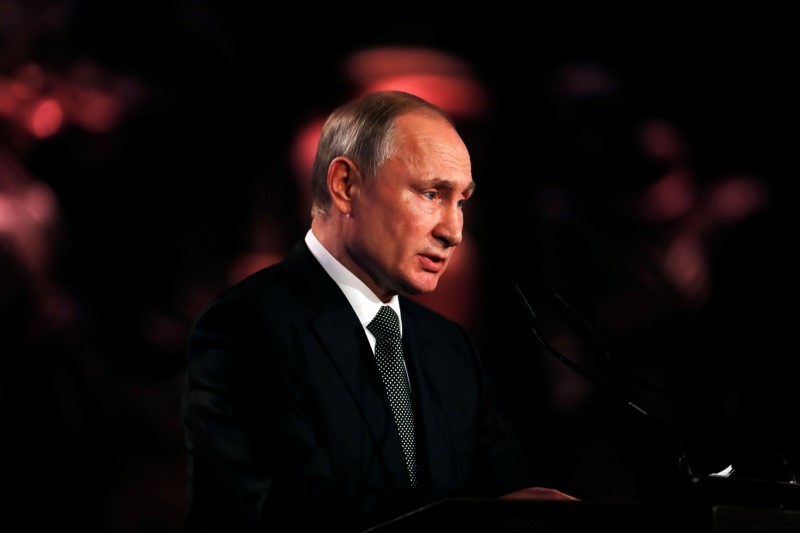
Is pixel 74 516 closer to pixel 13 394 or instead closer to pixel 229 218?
pixel 13 394

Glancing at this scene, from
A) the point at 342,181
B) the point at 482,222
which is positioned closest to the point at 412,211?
the point at 342,181

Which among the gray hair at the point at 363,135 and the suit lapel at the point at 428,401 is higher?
the gray hair at the point at 363,135

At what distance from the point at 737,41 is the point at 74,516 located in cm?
267

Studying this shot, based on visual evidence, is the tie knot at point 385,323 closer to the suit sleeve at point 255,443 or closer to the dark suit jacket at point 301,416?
the dark suit jacket at point 301,416

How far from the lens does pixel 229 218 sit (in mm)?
3021

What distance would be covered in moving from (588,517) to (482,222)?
2.03 m

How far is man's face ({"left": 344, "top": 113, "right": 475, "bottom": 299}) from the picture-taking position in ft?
6.55

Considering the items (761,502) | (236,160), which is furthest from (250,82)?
(761,502)

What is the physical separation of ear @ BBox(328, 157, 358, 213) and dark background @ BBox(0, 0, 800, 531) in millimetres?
1008

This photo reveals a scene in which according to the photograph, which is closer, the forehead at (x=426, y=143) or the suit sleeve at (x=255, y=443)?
the suit sleeve at (x=255, y=443)

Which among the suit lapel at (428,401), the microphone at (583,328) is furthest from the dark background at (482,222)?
the microphone at (583,328)

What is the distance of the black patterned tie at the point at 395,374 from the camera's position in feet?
6.40

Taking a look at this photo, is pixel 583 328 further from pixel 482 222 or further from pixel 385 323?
pixel 482 222

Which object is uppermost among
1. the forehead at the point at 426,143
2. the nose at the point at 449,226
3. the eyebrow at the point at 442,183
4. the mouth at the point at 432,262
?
the forehead at the point at 426,143
